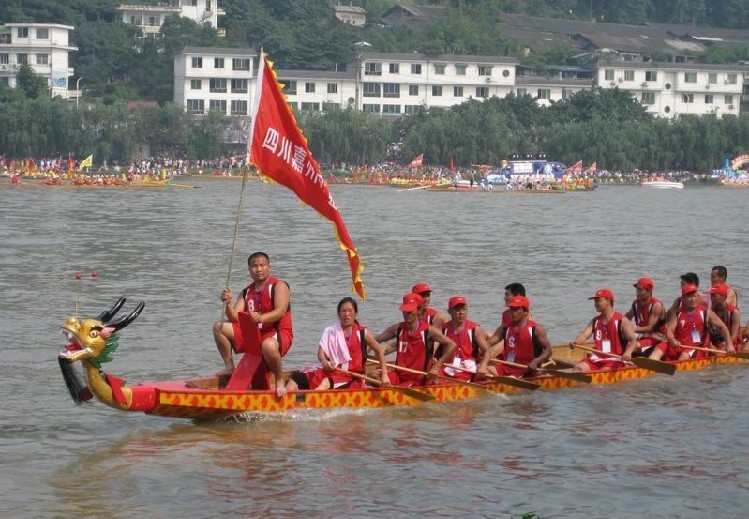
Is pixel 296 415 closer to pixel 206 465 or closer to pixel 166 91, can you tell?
pixel 206 465

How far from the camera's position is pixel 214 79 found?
10088cm

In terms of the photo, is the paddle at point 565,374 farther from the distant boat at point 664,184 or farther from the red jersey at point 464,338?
the distant boat at point 664,184

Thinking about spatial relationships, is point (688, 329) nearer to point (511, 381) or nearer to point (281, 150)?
point (511, 381)

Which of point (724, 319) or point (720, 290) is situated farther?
point (724, 319)

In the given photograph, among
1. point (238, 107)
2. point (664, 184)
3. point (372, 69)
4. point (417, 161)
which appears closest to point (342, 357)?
point (417, 161)

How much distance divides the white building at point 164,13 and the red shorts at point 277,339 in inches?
3872

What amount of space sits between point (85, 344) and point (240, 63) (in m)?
89.0

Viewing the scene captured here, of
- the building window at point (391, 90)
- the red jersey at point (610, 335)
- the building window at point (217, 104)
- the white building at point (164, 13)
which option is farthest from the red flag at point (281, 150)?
the white building at point (164, 13)

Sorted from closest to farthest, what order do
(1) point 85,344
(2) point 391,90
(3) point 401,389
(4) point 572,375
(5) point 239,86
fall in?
1. (1) point 85,344
2. (3) point 401,389
3. (4) point 572,375
4. (5) point 239,86
5. (2) point 391,90

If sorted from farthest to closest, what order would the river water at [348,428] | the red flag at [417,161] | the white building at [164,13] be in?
the white building at [164,13] < the red flag at [417,161] < the river water at [348,428]

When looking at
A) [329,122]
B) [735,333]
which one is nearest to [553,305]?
[735,333]

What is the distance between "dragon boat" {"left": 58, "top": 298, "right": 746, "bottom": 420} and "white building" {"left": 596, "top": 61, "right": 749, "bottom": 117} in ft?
314

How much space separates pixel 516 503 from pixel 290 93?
91.7 meters

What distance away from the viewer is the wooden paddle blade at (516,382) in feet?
54.5
